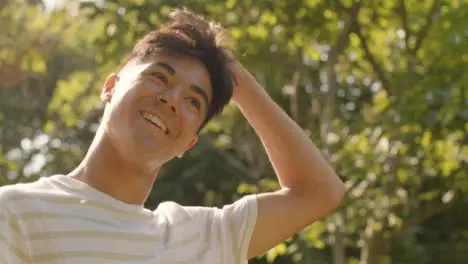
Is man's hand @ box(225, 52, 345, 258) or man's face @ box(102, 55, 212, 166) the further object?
man's hand @ box(225, 52, 345, 258)

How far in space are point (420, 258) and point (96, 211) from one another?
13.1 metres

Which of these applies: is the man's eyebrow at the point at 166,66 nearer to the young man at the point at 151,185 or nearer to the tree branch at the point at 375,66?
the young man at the point at 151,185

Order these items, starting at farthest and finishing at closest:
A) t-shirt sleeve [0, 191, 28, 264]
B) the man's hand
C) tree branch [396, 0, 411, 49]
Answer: tree branch [396, 0, 411, 49], the man's hand, t-shirt sleeve [0, 191, 28, 264]

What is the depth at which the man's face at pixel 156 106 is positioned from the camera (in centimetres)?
194

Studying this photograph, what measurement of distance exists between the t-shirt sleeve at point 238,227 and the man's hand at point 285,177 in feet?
0.08

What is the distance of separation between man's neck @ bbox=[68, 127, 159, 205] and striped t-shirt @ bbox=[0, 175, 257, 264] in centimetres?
3

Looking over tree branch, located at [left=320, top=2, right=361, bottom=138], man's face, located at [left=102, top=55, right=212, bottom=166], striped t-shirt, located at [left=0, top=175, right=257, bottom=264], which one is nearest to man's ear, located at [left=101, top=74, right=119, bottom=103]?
man's face, located at [left=102, top=55, right=212, bottom=166]

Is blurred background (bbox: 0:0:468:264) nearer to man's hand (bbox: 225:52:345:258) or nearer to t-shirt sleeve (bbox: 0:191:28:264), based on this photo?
man's hand (bbox: 225:52:345:258)

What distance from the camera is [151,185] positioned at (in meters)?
2.05

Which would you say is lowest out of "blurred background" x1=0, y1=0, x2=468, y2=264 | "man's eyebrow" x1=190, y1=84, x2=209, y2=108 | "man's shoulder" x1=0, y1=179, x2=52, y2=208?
"man's shoulder" x1=0, y1=179, x2=52, y2=208

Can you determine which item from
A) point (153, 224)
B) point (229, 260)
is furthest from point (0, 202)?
point (229, 260)

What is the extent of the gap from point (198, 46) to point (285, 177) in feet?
1.48

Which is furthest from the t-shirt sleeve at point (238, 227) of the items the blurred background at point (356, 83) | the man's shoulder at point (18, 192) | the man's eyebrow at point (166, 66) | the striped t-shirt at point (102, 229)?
the blurred background at point (356, 83)

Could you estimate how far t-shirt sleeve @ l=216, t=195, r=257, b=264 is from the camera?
7.02 feet
